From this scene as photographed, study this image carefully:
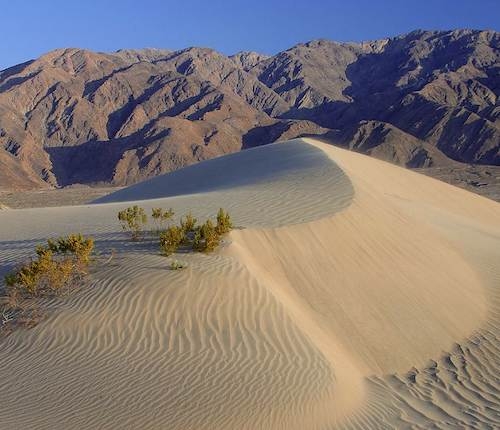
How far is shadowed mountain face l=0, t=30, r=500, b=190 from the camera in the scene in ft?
242

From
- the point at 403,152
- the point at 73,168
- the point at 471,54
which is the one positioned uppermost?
the point at 471,54

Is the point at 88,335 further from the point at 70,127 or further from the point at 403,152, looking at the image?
the point at 70,127

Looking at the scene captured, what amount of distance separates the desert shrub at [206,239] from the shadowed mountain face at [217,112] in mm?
60563

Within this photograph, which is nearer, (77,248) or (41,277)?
(41,277)

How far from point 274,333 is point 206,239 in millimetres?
2339

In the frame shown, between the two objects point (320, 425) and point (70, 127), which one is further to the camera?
point (70, 127)

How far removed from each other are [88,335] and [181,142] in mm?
73176

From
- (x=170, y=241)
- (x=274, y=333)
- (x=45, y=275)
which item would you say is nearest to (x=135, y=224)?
(x=170, y=241)

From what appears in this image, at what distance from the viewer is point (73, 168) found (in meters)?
80.4

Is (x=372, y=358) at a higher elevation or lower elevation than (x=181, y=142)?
higher

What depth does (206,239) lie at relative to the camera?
911cm

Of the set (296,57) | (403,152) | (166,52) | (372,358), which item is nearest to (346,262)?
(372,358)

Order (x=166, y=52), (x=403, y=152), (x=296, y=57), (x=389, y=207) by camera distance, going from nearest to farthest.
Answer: (x=389, y=207) → (x=403, y=152) → (x=296, y=57) → (x=166, y=52)

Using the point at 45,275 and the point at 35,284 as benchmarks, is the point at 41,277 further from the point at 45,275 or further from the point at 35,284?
the point at 35,284
